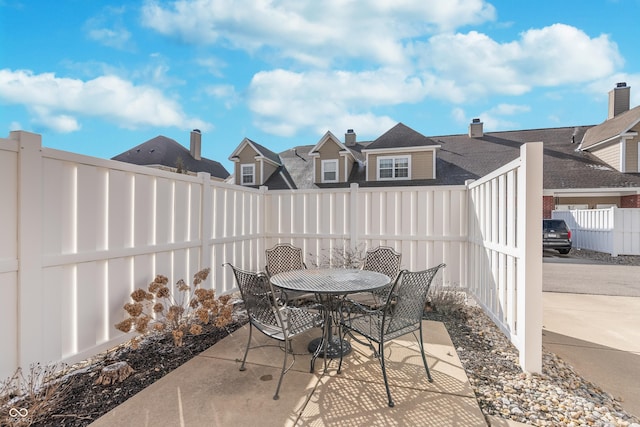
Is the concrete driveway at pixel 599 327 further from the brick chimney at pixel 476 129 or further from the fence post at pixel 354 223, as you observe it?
the brick chimney at pixel 476 129

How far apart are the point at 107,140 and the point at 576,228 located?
891 inches

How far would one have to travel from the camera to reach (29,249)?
7.70 feet

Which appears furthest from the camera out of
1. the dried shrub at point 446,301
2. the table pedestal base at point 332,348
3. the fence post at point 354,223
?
the fence post at point 354,223

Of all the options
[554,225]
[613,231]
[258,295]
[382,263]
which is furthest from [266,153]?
[613,231]

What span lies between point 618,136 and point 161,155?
21.2m

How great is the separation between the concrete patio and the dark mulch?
0.11 m

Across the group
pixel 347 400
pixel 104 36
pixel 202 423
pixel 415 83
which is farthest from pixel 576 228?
pixel 104 36

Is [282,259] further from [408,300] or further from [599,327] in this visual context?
[599,327]

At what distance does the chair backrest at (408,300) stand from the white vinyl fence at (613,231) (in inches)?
444

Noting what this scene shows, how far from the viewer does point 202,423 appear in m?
2.10

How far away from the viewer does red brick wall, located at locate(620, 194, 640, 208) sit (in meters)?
12.0

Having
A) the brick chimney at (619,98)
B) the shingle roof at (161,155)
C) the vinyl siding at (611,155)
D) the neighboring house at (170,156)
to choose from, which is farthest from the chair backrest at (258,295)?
the brick chimney at (619,98)

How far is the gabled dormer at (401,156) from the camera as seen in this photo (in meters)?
12.2

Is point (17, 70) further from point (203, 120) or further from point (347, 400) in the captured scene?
point (347, 400)
